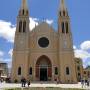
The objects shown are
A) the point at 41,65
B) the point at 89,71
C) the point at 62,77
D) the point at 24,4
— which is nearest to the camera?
the point at 62,77

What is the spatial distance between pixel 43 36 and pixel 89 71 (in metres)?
64.5

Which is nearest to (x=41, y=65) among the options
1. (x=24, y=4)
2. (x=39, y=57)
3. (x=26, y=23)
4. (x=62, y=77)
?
(x=39, y=57)

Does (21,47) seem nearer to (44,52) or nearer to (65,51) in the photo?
(44,52)

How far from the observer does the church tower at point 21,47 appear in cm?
5225

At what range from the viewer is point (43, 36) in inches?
2176

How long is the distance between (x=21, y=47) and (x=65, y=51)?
986 centimetres

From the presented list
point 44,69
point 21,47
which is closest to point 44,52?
point 44,69

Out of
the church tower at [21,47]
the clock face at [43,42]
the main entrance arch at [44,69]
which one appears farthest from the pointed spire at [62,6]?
the main entrance arch at [44,69]

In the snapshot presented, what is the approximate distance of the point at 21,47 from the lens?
53906mm

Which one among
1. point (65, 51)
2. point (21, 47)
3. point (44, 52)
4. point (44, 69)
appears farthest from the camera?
point (44, 69)

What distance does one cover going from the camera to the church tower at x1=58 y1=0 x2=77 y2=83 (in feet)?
170

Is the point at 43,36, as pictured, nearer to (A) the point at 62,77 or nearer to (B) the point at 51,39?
(B) the point at 51,39

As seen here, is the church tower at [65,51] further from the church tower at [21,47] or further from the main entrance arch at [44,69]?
the church tower at [21,47]

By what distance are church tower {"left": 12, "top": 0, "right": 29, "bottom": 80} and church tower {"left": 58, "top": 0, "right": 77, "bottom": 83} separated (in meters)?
7.58
